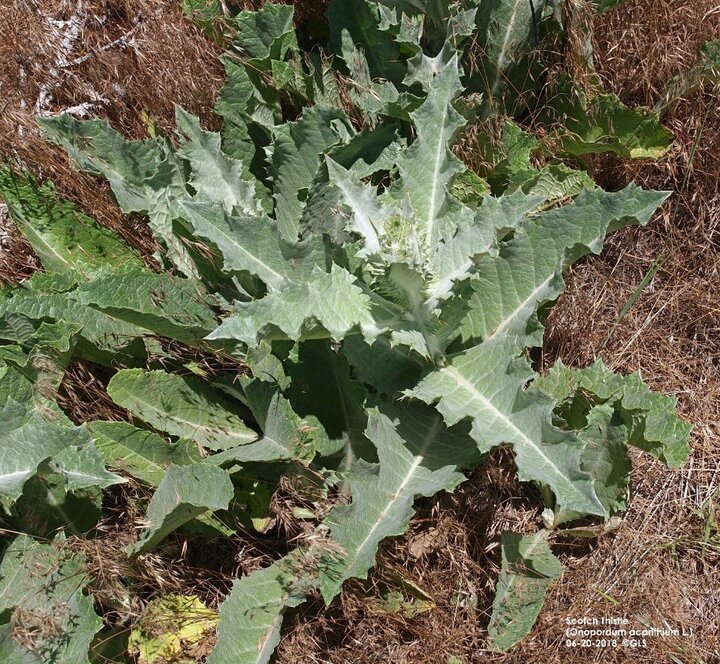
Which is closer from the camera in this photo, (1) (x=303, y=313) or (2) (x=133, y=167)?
(1) (x=303, y=313)

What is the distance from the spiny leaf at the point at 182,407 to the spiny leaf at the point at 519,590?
0.96 meters

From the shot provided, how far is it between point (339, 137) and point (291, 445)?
1095mm

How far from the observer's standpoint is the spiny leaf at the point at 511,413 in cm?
189

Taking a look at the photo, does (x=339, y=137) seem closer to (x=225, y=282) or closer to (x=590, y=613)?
(x=225, y=282)

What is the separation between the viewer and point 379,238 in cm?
208

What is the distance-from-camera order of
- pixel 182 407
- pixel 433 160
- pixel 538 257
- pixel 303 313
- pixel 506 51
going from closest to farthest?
pixel 303 313, pixel 538 257, pixel 433 160, pixel 182 407, pixel 506 51

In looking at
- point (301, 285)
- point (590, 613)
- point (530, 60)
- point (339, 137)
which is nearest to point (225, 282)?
point (339, 137)

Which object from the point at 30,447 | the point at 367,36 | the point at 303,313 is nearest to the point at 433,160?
the point at 303,313

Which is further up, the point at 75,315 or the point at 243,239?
the point at 243,239

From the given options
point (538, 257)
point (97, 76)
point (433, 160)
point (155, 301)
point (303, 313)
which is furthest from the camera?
point (97, 76)

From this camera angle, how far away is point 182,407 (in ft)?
8.75

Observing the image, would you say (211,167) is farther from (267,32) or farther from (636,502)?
(636,502)

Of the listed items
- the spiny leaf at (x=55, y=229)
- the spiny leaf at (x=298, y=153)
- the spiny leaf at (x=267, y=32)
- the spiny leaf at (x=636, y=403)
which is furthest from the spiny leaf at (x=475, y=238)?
the spiny leaf at (x=55, y=229)

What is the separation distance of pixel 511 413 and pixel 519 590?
0.65 metres
